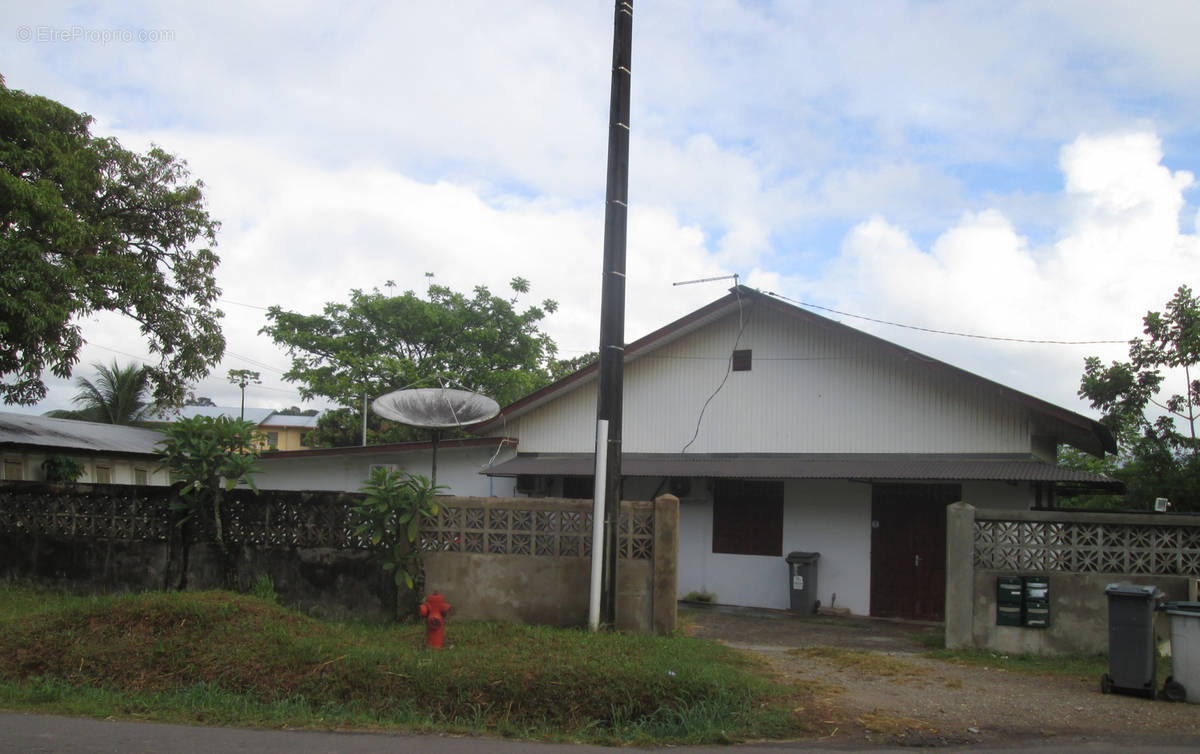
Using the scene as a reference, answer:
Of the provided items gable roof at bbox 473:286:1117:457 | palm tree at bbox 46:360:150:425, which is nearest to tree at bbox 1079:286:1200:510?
gable roof at bbox 473:286:1117:457

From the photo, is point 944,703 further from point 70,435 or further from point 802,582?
point 70,435

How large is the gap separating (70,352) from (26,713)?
411 inches

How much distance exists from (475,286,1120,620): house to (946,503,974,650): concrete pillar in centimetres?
243

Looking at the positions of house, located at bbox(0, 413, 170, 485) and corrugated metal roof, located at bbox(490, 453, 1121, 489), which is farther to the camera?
house, located at bbox(0, 413, 170, 485)

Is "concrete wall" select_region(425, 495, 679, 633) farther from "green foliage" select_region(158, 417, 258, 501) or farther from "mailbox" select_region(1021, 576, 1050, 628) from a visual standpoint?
"mailbox" select_region(1021, 576, 1050, 628)

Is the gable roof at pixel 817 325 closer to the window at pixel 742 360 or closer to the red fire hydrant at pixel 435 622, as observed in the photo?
the window at pixel 742 360

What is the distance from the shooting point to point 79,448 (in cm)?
2153

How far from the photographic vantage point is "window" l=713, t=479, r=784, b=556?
1518cm

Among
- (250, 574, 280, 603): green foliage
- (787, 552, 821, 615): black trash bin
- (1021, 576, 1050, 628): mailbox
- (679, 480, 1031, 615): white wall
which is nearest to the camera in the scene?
(1021, 576, 1050, 628): mailbox

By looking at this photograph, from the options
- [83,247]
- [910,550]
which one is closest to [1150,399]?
[910,550]

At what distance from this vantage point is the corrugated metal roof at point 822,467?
12594 mm

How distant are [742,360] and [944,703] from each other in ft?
28.3

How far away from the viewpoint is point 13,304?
1400 centimetres

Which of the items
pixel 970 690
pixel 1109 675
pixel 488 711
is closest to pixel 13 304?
pixel 488 711
